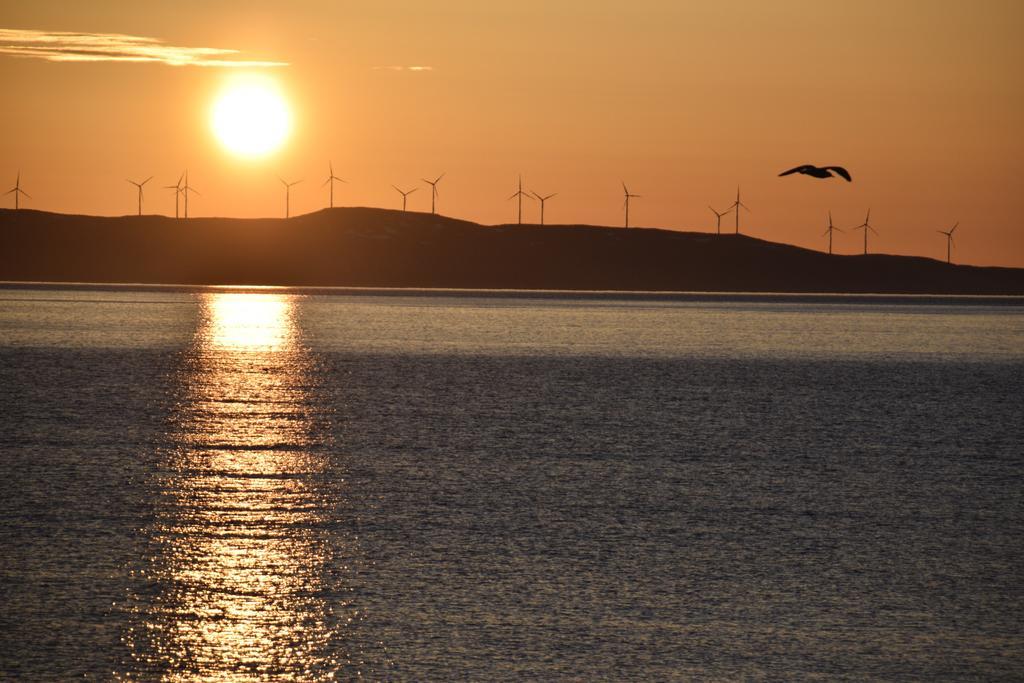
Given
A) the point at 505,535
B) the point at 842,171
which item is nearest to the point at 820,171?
the point at 842,171

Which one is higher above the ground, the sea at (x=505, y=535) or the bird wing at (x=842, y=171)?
the bird wing at (x=842, y=171)

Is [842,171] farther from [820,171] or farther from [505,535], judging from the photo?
[505,535]

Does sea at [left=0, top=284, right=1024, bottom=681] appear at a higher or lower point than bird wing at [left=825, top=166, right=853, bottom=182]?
lower

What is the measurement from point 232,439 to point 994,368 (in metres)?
55.6

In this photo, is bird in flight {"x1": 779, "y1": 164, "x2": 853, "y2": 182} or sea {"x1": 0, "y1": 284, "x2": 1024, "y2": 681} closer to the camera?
sea {"x1": 0, "y1": 284, "x2": 1024, "y2": 681}

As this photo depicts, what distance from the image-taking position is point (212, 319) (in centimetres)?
16050

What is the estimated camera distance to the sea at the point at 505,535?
16.0 m

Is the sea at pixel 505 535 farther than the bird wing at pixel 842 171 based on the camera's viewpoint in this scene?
No

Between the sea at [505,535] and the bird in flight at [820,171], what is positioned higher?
the bird in flight at [820,171]

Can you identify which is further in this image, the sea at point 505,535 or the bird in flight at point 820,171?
the bird in flight at point 820,171

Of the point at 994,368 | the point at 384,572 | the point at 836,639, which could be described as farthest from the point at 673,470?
the point at 994,368

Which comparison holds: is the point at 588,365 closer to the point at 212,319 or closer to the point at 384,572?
the point at 384,572

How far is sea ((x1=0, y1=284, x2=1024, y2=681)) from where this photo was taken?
16.0 m

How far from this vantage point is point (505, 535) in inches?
903
